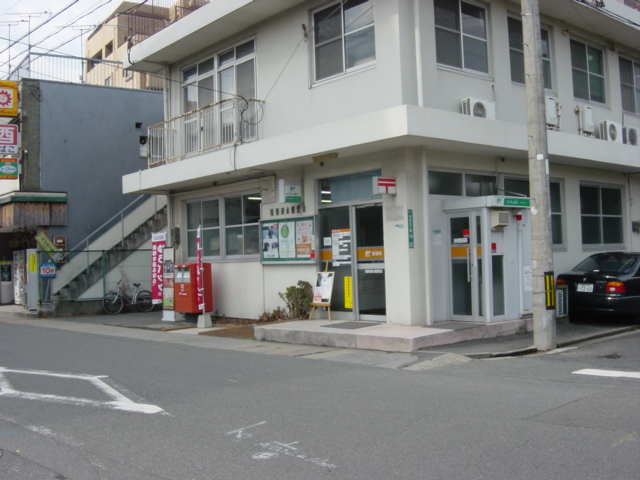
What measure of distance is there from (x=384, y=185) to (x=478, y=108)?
2.68 meters

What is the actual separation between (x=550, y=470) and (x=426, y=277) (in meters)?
7.42

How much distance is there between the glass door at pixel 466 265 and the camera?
476 inches

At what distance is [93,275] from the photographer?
20.7 metres

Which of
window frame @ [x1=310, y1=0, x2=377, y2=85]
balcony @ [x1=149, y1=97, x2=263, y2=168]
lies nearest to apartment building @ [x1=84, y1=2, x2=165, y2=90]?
balcony @ [x1=149, y1=97, x2=263, y2=168]

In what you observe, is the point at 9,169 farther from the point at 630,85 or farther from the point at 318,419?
the point at 630,85

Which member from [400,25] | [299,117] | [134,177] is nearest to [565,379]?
[400,25]

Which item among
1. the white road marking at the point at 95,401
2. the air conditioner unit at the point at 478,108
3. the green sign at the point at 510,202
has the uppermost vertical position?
the air conditioner unit at the point at 478,108

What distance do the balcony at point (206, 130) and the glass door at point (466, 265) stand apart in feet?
18.4

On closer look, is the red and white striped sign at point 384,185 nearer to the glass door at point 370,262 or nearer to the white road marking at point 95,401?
the glass door at point 370,262

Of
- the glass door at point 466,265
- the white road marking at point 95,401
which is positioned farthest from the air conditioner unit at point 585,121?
the white road marking at point 95,401

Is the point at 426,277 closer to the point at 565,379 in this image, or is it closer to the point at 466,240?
the point at 466,240

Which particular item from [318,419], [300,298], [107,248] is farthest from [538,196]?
[107,248]

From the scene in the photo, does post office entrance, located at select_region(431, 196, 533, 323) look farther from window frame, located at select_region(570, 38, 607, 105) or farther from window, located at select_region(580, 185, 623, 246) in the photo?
window frame, located at select_region(570, 38, 607, 105)

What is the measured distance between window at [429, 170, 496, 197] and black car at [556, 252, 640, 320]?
2.49m
